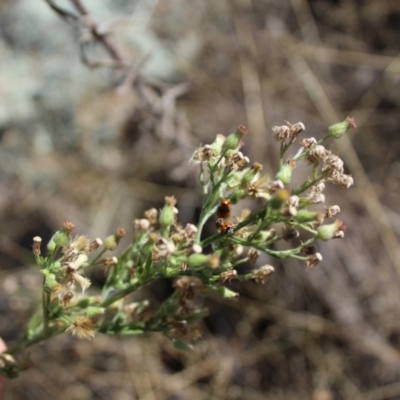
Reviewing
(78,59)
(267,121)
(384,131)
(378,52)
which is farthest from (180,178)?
(378,52)

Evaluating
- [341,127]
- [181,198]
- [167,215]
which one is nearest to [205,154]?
[167,215]

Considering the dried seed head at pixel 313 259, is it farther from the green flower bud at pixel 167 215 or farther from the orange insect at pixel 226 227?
the green flower bud at pixel 167 215

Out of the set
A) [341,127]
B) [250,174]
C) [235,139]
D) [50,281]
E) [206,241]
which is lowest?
[50,281]

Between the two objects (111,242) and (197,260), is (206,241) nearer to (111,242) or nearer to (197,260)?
(197,260)

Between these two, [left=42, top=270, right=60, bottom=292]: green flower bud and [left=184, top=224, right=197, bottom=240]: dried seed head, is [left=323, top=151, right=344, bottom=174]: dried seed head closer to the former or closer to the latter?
[left=184, top=224, right=197, bottom=240]: dried seed head

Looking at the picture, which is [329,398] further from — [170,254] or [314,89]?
[170,254]

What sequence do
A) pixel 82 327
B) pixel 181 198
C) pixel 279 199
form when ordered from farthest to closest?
pixel 181 198 → pixel 82 327 → pixel 279 199

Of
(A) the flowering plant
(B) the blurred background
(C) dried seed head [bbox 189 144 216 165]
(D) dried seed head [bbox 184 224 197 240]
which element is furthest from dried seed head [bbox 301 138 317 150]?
(B) the blurred background

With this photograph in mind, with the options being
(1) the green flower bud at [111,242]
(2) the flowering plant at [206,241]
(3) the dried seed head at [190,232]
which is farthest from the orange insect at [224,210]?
(1) the green flower bud at [111,242]
